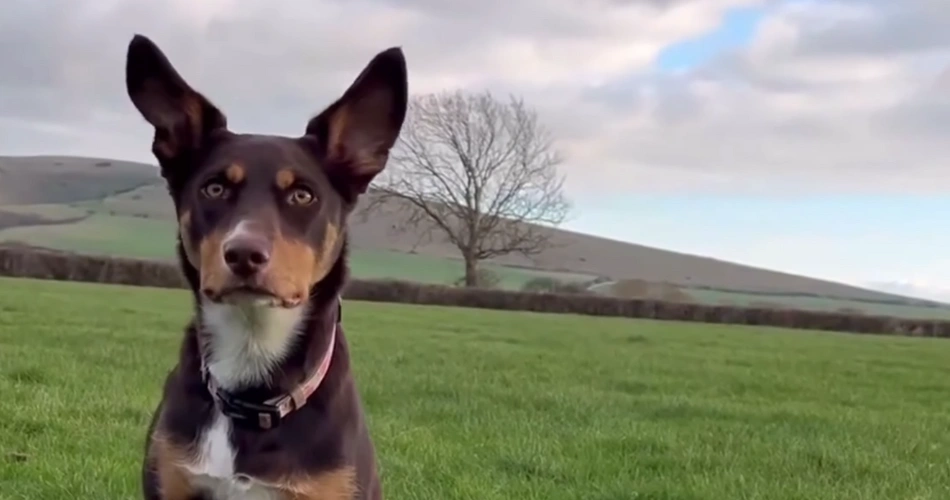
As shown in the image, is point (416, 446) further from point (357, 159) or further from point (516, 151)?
point (516, 151)

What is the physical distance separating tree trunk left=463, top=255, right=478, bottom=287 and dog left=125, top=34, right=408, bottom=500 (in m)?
50.6

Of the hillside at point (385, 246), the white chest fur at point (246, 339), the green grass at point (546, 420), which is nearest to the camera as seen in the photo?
the white chest fur at point (246, 339)

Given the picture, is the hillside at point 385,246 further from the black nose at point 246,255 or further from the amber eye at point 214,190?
the black nose at point 246,255

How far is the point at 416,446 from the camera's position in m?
8.55

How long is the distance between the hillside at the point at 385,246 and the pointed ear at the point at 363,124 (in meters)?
43.5

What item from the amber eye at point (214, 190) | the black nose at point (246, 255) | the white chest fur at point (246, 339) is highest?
the amber eye at point (214, 190)

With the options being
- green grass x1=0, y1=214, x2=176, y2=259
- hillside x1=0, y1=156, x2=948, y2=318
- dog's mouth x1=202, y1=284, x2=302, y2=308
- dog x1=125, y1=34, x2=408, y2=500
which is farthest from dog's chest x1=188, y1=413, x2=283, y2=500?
hillside x1=0, y1=156, x2=948, y2=318

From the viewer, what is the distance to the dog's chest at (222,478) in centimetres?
461

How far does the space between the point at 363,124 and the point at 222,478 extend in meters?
1.62

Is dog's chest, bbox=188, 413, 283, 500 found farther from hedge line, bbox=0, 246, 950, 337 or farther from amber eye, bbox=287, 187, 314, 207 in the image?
hedge line, bbox=0, 246, 950, 337

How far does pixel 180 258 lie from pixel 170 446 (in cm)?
77

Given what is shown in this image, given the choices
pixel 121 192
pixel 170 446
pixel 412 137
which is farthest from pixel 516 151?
pixel 170 446

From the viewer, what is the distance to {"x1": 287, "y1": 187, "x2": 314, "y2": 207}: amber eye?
186 inches

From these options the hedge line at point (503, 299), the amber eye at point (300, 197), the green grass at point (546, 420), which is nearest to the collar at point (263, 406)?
the amber eye at point (300, 197)
